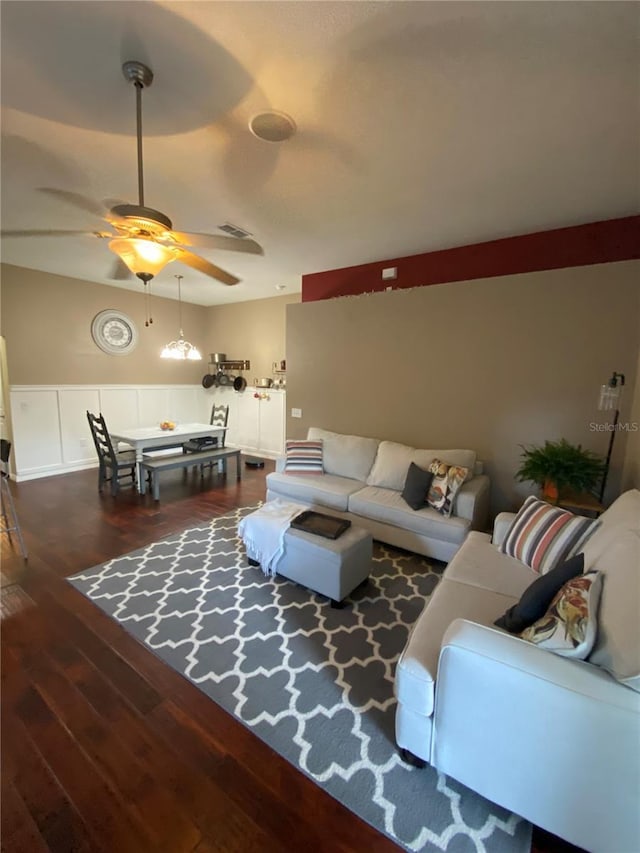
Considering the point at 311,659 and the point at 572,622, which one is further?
the point at 311,659

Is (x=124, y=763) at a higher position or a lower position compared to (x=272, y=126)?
lower

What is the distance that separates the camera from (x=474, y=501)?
286cm

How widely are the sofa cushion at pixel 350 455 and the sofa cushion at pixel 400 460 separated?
103 millimetres

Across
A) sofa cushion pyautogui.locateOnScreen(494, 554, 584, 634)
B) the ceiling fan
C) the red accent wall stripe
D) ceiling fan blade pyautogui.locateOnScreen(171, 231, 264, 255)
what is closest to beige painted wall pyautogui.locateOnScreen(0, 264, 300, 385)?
the red accent wall stripe

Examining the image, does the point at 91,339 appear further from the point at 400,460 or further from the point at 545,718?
the point at 545,718

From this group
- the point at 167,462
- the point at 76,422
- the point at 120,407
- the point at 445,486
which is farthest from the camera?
the point at 120,407

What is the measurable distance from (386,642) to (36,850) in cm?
165

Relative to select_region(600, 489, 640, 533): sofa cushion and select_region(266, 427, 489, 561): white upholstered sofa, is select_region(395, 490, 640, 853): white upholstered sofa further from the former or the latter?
select_region(266, 427, 489, 561): white upholstered sofa

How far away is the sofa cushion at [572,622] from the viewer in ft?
3.73

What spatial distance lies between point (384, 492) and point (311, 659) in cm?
174

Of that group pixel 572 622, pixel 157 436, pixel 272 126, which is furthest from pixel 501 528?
pixel 157 436

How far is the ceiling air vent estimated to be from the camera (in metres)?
3.18

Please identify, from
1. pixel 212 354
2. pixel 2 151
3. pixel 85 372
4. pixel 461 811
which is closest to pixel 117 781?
pixel 461 811

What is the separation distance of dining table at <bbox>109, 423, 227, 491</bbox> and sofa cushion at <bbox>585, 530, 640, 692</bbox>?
4560mm
